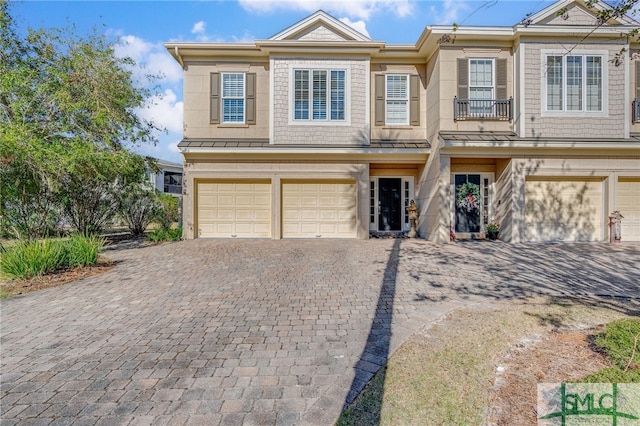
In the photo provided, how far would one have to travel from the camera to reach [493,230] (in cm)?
1141

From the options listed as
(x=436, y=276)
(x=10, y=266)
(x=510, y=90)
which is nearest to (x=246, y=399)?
(x=436, y=276)

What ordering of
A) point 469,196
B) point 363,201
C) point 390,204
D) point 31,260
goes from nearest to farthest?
point 31,260 < point 469,196 < point 363,201 < point 390,204

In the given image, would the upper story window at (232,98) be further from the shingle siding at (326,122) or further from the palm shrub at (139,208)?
the palm shrub at (139,208)

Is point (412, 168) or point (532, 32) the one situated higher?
point (532, 32)

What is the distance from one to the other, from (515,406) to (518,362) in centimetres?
80

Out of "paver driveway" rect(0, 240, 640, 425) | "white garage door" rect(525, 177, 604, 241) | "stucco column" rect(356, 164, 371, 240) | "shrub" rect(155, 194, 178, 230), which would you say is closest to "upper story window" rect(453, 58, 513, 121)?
"white garage door" rect(525, 177, 604, 241)

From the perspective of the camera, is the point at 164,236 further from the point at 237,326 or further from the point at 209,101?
the point at 237,326

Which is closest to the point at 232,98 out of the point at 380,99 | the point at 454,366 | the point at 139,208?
the point at 380,99

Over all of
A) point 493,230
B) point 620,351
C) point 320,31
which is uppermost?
point 320,31

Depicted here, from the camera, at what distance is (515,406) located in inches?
101

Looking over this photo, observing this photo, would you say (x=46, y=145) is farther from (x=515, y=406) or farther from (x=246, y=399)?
(x=515, y=406)

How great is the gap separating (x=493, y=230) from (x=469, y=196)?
1479mm

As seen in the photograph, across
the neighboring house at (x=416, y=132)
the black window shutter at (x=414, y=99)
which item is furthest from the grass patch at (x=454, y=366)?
the black window shutter at (x=414, y=99)

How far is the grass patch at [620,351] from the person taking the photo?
9.23 feet
